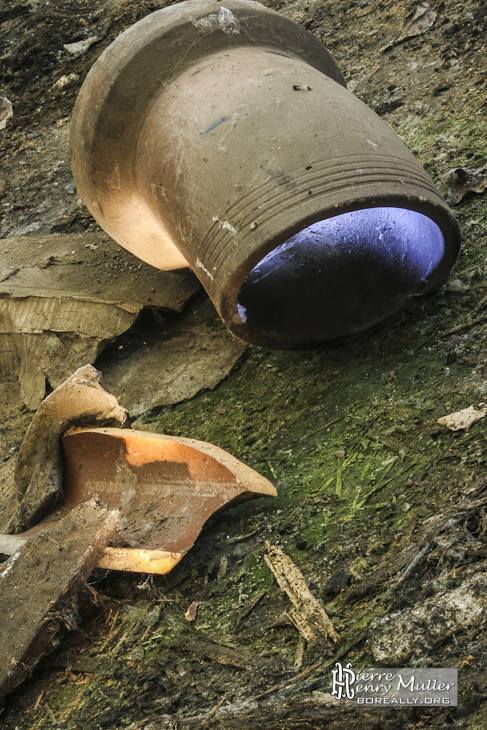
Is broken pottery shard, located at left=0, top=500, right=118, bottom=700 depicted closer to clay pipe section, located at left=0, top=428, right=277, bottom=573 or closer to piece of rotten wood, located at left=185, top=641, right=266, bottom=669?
clay pipe section, located at left=0, top=428, right=277, bottom=573

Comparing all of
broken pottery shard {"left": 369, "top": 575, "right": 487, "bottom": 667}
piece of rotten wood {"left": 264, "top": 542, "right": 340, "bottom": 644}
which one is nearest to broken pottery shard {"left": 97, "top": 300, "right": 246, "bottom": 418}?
piece of rotten wood {"left": 264, "top": 542, "right": 340, "bottom": 644}

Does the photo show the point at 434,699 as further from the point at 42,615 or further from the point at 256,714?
the point at 42,615

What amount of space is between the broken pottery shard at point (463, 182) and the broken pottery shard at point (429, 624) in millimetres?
2237

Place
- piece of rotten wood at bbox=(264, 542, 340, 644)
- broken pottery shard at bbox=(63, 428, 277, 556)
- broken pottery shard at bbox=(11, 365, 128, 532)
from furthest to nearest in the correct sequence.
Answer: broken pottery shard at bbox=(11, 365, 128, 532) → broken pottery shard at bbox=(63, 428, 277, 556) → piece of rotten wood at bbox=(264, 542, 340, 644)

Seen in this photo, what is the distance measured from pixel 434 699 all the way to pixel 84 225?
397 centimetres

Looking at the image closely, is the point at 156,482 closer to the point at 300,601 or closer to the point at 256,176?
the point at 300,601

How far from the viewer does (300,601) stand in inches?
73.3

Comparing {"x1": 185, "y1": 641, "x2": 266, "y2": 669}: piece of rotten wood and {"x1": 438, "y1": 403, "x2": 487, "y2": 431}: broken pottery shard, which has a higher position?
{"x1": 185, "y1": 641, "x2": 266, "y2": 669}: piece of rotten wood

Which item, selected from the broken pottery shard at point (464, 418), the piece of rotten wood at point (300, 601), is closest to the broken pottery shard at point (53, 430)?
the piece of rotten wood at point (300, 601)

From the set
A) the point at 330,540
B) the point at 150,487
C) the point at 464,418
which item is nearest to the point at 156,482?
the point at 150,487

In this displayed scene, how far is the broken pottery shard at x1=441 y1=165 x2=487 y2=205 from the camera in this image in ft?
10.4

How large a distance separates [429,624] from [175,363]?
2.22m

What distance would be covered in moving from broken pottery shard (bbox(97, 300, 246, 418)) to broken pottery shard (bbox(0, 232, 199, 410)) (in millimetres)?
137

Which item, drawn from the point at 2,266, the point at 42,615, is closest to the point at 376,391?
the point at 42,615
